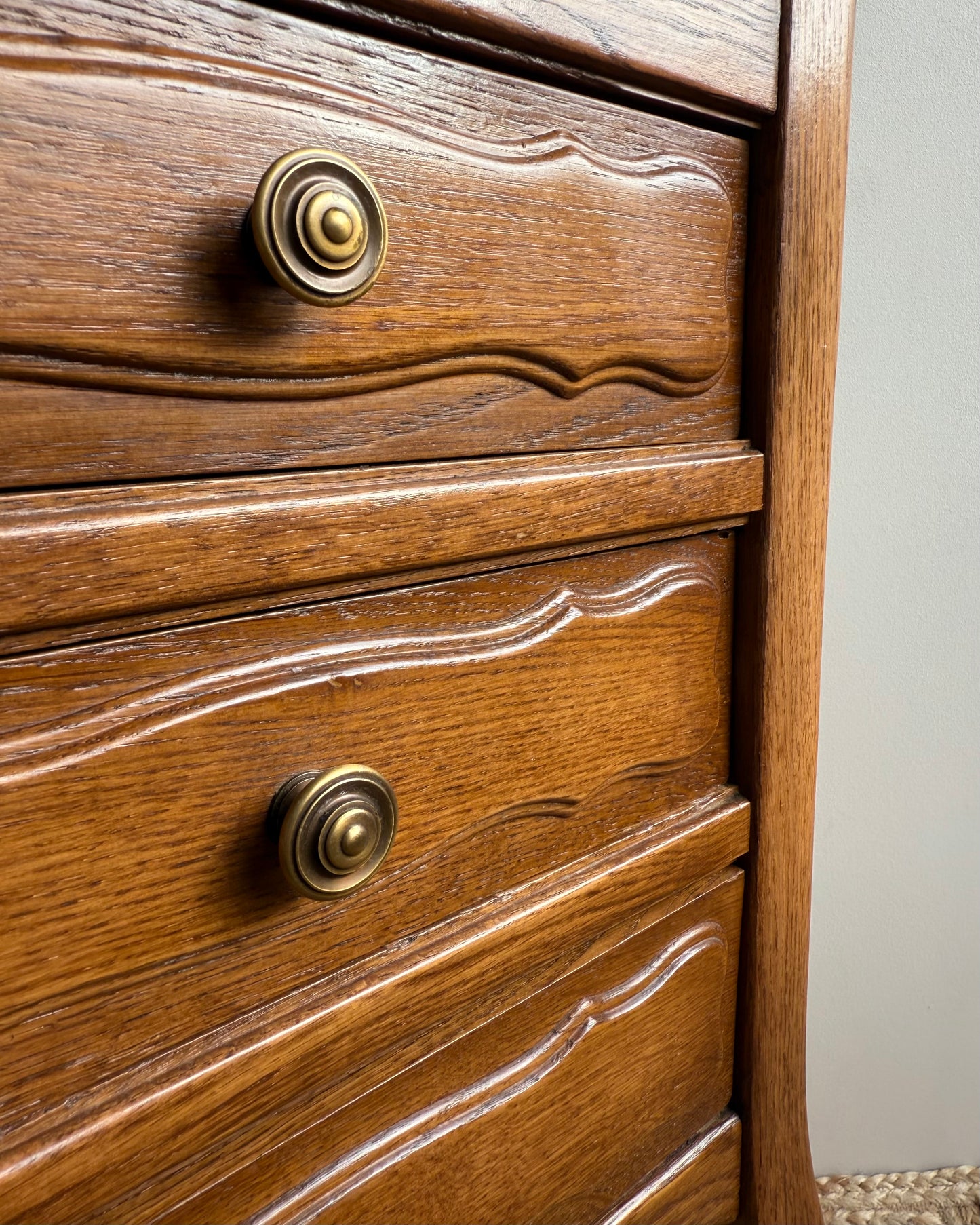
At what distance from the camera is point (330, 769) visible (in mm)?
305

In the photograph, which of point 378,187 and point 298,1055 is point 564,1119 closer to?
point 298,1055

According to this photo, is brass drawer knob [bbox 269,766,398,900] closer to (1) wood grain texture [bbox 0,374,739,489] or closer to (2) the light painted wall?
(1) wood grain texture [bbox 0,374,739,489]

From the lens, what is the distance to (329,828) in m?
0.30

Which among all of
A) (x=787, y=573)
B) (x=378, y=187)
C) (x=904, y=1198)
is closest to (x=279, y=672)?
(x=378, y=187)

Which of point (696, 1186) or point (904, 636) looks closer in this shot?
point (696, 1186)

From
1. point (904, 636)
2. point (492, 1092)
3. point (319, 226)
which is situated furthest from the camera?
point (904, 636)

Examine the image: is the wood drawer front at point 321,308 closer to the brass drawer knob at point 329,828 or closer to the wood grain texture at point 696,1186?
the brass drawer knob at point 329,828

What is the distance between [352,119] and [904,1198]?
3.20ft

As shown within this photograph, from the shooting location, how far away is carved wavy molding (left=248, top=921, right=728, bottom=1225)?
0.34 m

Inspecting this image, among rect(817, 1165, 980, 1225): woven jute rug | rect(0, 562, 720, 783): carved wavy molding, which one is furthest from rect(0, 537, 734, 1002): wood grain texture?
rect(817, 1165, 980, 1225): woven jute rug

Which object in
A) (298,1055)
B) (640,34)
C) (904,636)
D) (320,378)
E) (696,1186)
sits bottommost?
(696,1186)

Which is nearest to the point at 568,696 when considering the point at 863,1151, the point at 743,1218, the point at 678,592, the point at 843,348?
the point at 678,592

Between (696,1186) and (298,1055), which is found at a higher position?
(298,1055)

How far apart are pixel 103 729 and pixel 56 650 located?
0.03 meters
